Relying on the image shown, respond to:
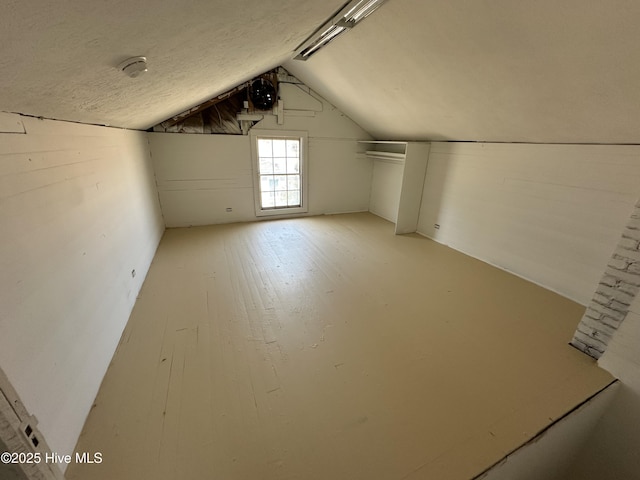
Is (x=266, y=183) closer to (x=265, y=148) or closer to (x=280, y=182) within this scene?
(x=280, y=182)

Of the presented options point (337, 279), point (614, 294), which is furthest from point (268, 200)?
point (614, 294)

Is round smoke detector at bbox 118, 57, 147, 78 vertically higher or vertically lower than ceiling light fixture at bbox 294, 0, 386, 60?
lower

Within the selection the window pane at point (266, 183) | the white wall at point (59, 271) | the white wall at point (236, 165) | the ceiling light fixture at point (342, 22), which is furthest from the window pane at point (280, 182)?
the white wall at point (59, 271)

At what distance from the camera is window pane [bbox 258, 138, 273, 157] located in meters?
4.43

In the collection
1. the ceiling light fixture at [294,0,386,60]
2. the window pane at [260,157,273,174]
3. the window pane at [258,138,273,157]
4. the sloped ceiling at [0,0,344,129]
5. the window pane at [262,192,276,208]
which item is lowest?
the window pane at [262,192,276,208]

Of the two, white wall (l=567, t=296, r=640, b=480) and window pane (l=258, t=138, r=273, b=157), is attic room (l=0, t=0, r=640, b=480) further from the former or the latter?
window pane (l=258, t=138, r=273, b=157)

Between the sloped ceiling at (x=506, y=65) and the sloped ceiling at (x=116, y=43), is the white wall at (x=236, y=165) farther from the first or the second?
the sloped ceiling at (x=116, y=43)

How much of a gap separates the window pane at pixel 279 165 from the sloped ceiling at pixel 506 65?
5.85ft

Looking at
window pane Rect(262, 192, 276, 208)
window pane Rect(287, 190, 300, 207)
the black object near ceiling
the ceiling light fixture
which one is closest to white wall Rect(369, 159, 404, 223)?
window pane Rect(287, 190, 300, 207)

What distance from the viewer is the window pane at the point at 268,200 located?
475 cm

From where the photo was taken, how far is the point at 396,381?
163cm

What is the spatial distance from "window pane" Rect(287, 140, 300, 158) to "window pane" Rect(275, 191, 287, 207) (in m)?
0.69

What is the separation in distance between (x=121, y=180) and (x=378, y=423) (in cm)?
287

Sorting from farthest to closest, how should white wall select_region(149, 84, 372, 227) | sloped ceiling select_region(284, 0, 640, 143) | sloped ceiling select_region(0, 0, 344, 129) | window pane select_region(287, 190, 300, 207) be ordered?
window pane select_region(287, 190, 300, 207)
white wall select_region(149, 84, 372, 227)
sloped ceiling select_region(284, 0, 640, 143)
sloped ceiling select_region(0, 0, 344, 129)
